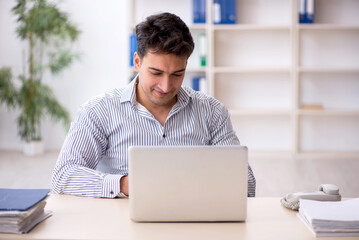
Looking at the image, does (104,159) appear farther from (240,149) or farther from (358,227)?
(358,227)

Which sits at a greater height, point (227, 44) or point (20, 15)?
point (20, 15)

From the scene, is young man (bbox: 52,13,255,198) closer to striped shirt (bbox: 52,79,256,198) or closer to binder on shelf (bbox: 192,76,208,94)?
striped shirt (bbox: 52,79,256,198)

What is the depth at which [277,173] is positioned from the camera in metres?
4.72

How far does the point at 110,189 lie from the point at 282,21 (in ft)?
14.2

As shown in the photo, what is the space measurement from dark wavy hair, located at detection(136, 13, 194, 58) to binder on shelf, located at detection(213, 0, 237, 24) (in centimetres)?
352

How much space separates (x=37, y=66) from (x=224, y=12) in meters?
2.09

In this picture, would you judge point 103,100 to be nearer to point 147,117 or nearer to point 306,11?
point 147,117

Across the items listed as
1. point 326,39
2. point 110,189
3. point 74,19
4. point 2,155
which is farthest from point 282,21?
point 110,189

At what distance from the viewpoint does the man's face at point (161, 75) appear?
77.7 inches

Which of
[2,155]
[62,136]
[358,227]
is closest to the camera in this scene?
[358,227]

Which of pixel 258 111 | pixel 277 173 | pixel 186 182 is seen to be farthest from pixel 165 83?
pixel 258 111

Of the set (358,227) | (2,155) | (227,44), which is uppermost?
(227,44)

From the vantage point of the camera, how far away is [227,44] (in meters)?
5.73

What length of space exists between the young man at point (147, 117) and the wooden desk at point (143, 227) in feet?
0.78
